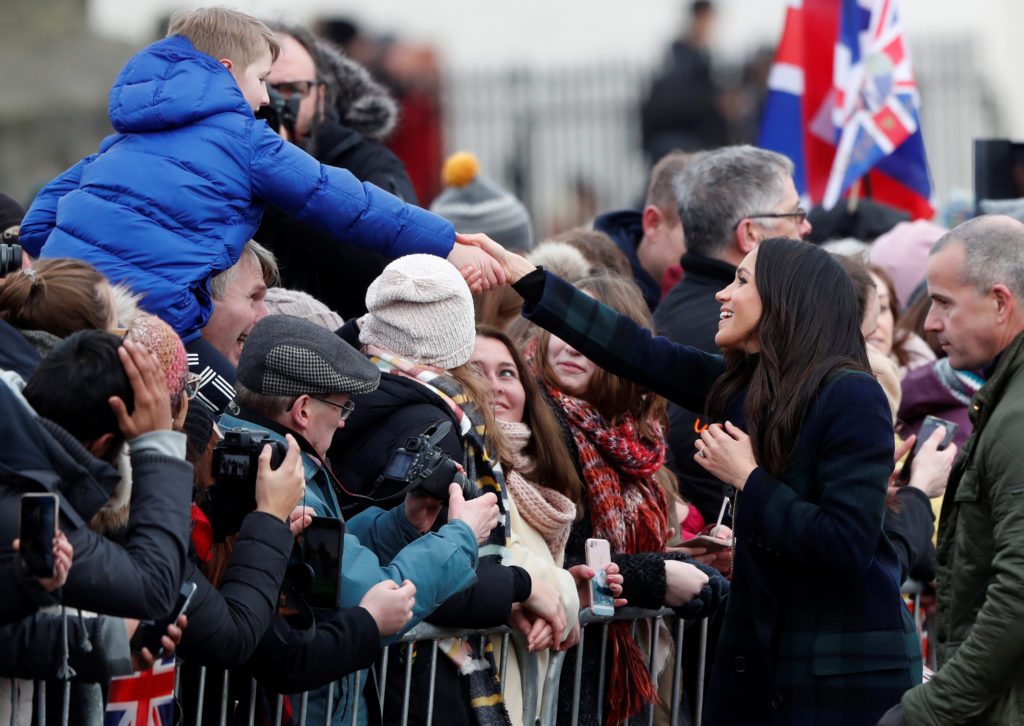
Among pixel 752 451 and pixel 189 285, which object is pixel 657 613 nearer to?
pixel 752 451

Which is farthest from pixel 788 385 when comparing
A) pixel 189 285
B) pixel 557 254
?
pixel 557 254

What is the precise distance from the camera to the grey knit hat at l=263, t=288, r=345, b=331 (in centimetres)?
534

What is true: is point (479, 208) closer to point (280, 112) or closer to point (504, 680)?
point (280, 112)

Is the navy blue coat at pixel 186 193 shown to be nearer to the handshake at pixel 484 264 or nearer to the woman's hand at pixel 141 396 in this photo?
the handshake at pixel 484 264

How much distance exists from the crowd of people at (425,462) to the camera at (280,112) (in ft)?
0.15

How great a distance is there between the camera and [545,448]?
5.05 meters

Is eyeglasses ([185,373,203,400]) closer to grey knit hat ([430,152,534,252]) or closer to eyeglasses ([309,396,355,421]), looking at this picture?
eyeglasses ([309,396,355,421])

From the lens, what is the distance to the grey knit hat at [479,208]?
8.25m

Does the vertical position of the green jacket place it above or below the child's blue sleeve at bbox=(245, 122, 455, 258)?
below

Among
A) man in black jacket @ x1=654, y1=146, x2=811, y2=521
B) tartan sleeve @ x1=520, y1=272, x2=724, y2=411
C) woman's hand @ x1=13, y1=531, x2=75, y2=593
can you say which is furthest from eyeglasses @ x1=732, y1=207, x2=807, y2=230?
woman's hand @ x1=13, y1=531, x2=75, y2=593

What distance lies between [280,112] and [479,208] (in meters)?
2.59

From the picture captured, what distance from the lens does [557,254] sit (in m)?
6.40

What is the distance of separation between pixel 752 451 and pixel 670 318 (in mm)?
1546

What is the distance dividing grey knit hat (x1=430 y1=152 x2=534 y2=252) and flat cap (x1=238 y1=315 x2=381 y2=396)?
3753 millimetres
